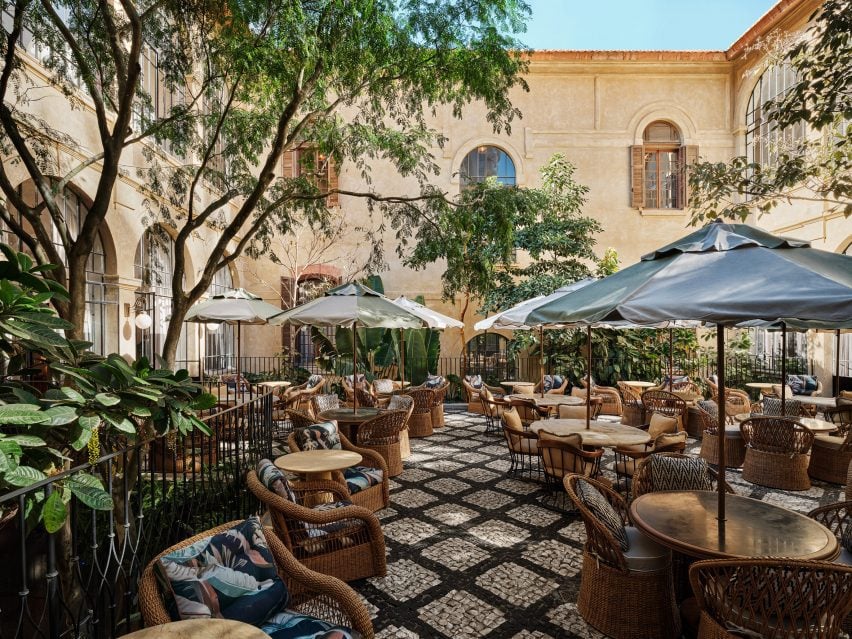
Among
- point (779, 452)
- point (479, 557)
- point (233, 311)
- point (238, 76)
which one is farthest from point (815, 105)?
point (233, 311)

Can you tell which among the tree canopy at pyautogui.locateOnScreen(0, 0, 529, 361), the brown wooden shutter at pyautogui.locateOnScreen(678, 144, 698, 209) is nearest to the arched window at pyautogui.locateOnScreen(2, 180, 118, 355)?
the tree canopy at pyautogui.locateOnScreen(0, 0, 529, 361)

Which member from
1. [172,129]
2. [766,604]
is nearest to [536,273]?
[172,129]

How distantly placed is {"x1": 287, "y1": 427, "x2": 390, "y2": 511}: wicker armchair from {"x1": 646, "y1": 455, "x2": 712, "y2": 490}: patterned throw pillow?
2.76m

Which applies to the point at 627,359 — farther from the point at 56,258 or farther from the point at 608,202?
the point at 56,258

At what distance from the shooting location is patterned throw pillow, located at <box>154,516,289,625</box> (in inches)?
94.2

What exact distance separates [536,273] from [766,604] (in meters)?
12.1

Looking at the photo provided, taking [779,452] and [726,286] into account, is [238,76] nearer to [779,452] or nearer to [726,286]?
[726,286]

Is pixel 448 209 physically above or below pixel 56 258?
above

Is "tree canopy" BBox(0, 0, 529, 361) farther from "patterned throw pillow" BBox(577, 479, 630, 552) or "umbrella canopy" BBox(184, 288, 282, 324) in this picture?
"patterned throw pillow" BBox(577, 479, 630, 552)

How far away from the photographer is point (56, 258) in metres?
4.77

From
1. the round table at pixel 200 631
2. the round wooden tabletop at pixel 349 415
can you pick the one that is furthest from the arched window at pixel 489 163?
the round table at pixel 200 631

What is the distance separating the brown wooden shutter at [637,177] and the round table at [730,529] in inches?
594

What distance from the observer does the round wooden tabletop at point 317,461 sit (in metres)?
4.57

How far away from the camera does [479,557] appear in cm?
443
